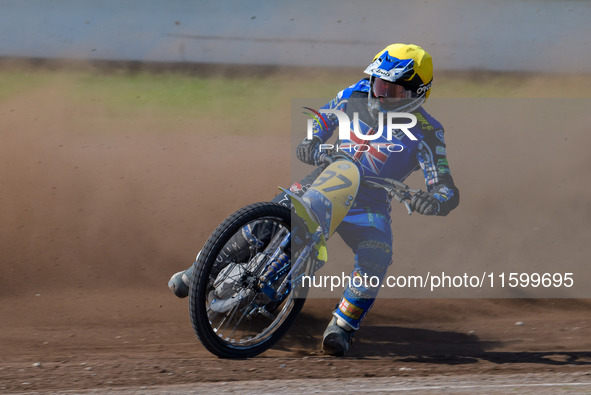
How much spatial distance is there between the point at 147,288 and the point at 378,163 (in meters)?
2.64

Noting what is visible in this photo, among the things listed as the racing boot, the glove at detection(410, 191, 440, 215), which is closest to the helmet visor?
the glove at detection(410, 191, 440, 215)

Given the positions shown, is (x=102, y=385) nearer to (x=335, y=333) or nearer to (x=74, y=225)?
(x=335, y=333)

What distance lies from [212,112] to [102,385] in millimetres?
6719

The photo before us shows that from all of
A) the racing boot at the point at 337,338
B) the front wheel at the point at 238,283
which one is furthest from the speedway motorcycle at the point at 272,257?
the racing boot at the point at 337,338

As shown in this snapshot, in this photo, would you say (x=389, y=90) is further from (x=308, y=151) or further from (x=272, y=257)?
(x=272, y=257)

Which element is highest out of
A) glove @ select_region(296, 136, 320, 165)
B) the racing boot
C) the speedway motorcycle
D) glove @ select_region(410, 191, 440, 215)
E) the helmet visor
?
the helmet visor

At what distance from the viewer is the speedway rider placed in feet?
17.8

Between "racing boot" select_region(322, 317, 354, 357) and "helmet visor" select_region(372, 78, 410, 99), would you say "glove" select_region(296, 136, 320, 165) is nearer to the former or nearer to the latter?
"helmet visor" select_region(372, 78, 410, 99)

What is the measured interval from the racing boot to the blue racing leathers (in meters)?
0.05

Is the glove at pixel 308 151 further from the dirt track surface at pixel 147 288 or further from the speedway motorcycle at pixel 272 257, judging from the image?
the dirt track surface at pixel 147 288

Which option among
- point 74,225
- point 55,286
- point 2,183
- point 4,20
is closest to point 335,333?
point 55,286

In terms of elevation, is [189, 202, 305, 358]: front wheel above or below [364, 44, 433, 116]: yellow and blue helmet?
below

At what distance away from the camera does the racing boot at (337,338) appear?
5370 millimetres

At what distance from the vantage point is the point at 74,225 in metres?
7.78
